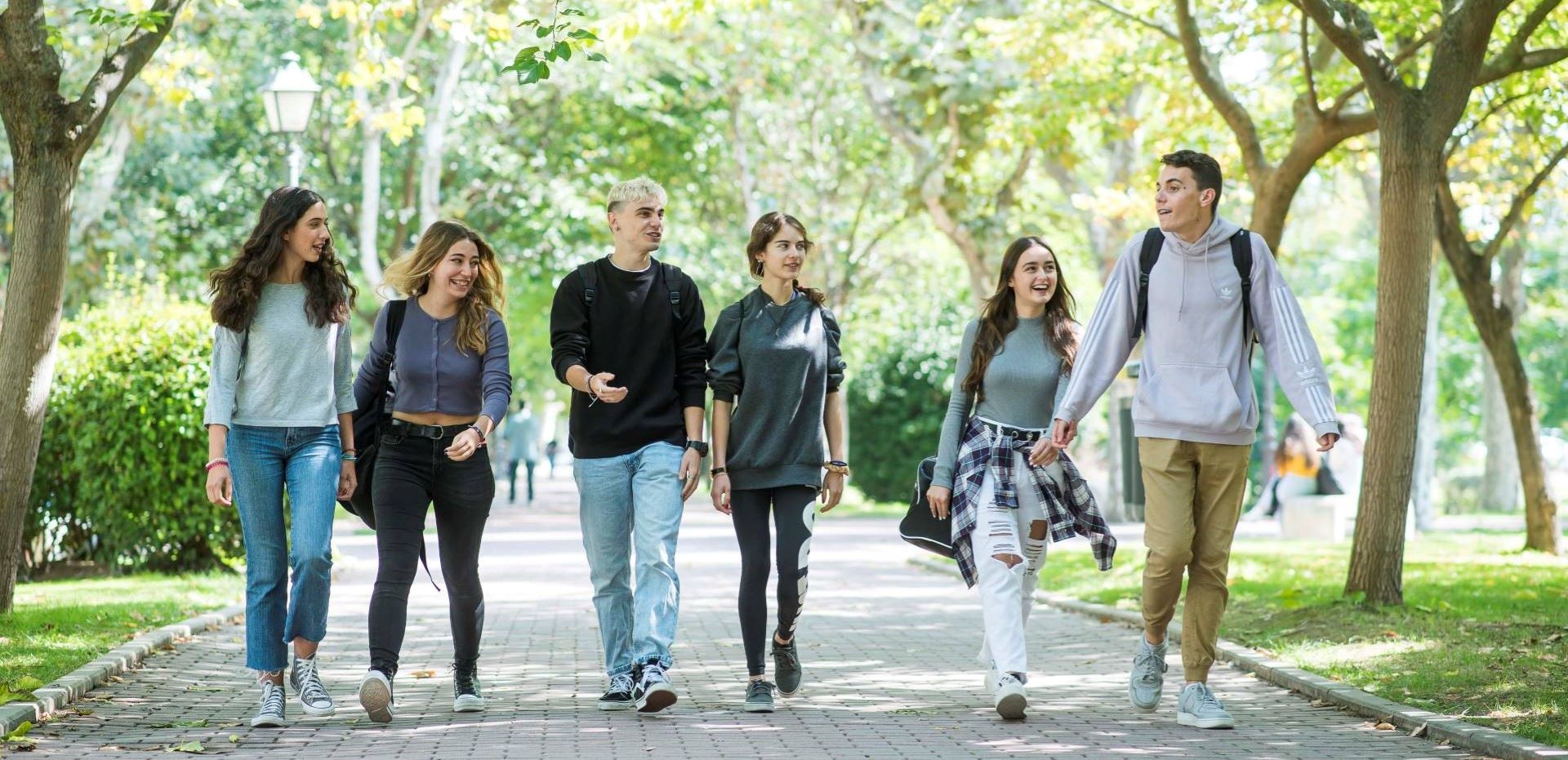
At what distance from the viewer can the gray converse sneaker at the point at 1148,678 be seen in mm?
7430

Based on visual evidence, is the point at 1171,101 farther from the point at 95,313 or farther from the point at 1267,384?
the point at 1267,384

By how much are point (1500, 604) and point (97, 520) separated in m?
9.90

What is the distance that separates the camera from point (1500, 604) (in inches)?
448

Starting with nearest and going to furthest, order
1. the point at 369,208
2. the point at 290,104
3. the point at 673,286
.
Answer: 1. the point at 673,286
2. the point at 290,104
3. the point at 369,208

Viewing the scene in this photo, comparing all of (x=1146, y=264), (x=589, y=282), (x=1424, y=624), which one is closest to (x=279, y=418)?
(x=589, y=282)

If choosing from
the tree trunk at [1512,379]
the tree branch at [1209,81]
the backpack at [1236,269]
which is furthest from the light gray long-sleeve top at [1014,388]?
the tree trunk at [1512,379]

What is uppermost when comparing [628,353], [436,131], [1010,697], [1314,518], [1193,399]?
[436,131]

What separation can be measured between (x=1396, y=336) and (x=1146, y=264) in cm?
406

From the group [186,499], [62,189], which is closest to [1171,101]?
[186,499]

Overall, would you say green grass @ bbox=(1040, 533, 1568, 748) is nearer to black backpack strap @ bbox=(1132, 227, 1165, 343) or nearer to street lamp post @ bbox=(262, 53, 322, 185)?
black backpack strap @ bbox=(1132, 227, 1165, 343)

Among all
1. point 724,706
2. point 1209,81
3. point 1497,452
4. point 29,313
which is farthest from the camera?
point 1497,452

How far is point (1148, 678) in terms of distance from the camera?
24.4ft

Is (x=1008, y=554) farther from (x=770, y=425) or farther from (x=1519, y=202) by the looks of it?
(x=1519, y=202)

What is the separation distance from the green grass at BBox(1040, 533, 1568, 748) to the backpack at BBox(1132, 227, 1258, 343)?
1.68m
